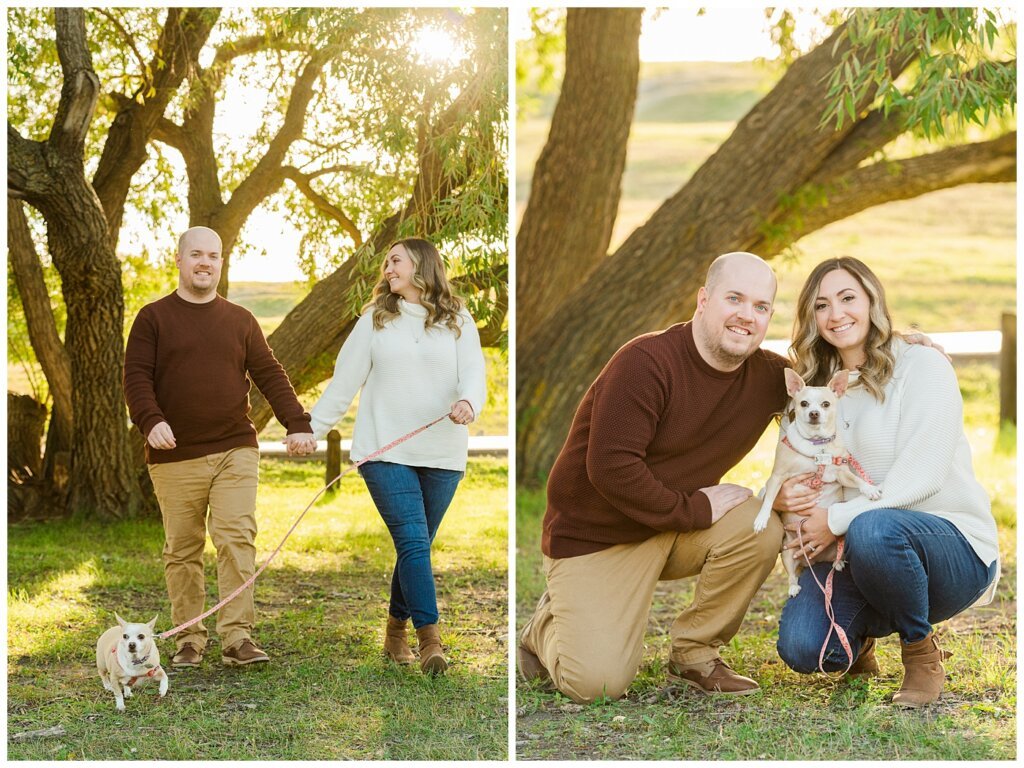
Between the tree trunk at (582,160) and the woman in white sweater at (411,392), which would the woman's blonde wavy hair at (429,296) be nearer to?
the woman in white sweater at (411,392)

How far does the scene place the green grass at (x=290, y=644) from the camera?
11.9ft

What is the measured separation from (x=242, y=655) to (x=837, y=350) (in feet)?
7.51

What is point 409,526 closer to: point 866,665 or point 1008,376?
point 866,665

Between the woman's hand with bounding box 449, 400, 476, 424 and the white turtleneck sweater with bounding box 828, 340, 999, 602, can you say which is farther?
the woman's hand with bounding box 449, 400, 476, 424

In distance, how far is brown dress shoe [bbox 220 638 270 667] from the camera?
12.8ft

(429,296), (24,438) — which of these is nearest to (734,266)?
(429,296)

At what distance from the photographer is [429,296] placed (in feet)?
12.6

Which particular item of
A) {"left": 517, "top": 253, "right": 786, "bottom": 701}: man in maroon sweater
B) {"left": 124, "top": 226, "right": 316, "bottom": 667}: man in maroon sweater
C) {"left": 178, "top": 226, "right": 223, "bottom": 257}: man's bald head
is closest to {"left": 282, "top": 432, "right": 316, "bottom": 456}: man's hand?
{"left": 124, "top": 226, "right": 316, "bottom": 667}: man in maroon sweater

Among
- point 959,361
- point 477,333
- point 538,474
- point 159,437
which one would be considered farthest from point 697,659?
point 959,361

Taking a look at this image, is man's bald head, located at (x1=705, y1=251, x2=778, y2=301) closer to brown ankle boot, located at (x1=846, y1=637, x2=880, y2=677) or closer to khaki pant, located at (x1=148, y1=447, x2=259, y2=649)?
brown ankle boot, located at (x1=846, y1=637, x2=880, y2=677)

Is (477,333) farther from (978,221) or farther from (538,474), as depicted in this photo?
(978,221)

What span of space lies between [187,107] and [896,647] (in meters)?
3.39

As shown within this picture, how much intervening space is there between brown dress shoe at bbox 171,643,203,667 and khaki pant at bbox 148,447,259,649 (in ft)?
0.06

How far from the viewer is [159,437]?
3656 millimetres
